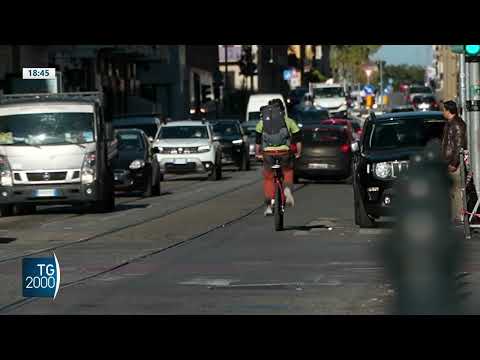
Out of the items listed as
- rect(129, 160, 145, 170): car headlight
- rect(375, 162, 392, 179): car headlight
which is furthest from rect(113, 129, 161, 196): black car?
rect(375, 162, 392, 179): car headlight

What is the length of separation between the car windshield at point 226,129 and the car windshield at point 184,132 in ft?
15.5

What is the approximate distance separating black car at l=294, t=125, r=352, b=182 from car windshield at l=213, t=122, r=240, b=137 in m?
7.91

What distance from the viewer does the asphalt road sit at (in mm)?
11570

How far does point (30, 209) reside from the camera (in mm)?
25484

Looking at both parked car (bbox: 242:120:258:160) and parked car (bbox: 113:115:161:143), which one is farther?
parked car (bbox: 242:120:258:160)

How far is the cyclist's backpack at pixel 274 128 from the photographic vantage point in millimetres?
19422

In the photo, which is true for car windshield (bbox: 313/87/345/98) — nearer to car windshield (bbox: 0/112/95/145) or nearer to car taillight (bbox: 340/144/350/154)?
car taillight (bbox: 340/144/350/154)

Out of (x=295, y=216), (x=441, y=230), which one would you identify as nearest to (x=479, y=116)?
(x=295, y=216)

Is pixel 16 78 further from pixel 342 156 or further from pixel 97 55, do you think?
pixel 97 55

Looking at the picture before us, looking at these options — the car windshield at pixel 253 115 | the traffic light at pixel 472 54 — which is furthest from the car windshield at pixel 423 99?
the traffic light at pixel 472 54

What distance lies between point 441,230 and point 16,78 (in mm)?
20446

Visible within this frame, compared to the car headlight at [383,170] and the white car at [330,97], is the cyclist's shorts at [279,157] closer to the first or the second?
the car headlight at [383,170]

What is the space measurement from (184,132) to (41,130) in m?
13.2
